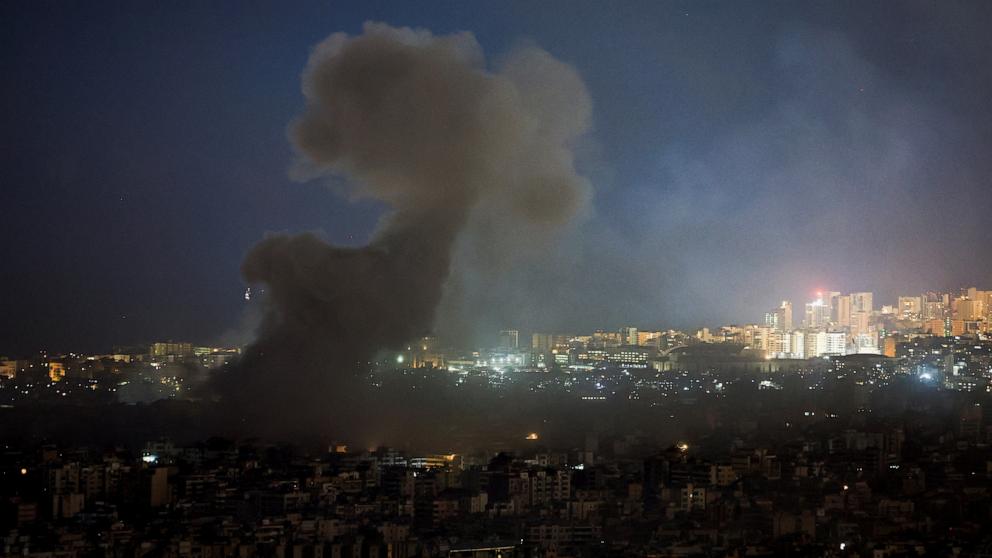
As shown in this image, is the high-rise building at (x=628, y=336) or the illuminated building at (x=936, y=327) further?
the high-rise building at (x=628, y=336)

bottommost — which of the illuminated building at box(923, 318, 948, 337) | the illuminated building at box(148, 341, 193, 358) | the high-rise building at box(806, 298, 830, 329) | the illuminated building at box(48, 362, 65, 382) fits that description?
the illuminated building at box(48, 362, 65, 382)

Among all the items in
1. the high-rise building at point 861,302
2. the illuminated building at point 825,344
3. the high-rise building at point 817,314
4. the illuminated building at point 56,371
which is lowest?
the illuminated building at point 56,371

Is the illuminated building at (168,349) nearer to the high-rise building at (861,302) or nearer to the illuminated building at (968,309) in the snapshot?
the high-rise building at (861,302)

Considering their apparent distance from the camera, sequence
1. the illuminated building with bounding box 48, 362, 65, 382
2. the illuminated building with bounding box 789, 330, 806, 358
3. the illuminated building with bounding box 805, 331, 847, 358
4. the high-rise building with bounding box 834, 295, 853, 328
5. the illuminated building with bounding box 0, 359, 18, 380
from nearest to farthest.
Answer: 1. the high-rise building with bounding box 834, 295, 853, 328
2. the illuminated building with bounding box 789, 330, 806, 358
3. the illuminated building with bounding box 805, 331, 847, 358
4. the illuminated building with bounding box 0, 359, 18, 380
5. the illuminated building with bounding box 48, 362, 65, 382

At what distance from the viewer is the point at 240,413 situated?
1512 centimetres

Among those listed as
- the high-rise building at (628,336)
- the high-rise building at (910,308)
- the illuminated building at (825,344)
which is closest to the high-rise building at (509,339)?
the high-rise building at (628,336)

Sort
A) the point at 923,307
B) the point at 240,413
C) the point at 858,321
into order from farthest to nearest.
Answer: the point at 858,321 < the point at 923,307 < the point at 240,413

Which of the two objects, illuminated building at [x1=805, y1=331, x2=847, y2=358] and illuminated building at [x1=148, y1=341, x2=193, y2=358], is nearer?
illuminated building at [x1=805, y1=331, x2=847, y2=358]

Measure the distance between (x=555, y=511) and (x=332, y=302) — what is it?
673 centimetres

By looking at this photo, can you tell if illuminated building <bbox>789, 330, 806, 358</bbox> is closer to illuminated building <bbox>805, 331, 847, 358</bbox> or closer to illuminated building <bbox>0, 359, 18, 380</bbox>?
illuminated building <bbox>805, 331, 847, 358</bbox>

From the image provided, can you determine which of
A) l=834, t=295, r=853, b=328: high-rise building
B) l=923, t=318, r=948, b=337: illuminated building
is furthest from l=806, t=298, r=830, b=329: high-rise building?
l=923, t=318, r=948, b=337: illuminated building

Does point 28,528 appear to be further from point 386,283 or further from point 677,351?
point 677,351

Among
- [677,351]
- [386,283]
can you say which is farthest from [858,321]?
[386,283]

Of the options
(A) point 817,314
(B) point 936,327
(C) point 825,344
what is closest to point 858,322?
(A) point 817,314
